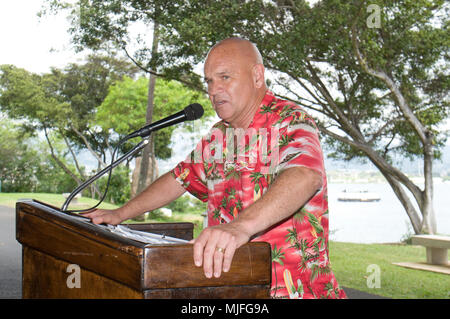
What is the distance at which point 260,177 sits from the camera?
1493 millimetres

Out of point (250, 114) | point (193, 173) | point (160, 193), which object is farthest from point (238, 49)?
point (160, 193)

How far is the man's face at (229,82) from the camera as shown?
1550 millimetres

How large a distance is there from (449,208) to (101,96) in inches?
413

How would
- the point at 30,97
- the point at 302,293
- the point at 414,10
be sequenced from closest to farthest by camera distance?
1. the point at 302,293
2. the point at 414,10
3. the point at 30,97

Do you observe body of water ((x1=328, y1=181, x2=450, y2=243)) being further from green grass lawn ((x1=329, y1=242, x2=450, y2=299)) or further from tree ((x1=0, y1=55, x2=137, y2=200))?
tree ((x1=0, y1=55, x2=137, y2=200))

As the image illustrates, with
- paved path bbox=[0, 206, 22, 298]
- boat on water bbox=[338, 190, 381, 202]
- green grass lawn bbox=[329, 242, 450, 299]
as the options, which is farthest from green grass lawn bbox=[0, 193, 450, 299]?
boat on water bbox=[338, 190, 381, 202]

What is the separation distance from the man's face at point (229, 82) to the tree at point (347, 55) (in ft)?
21.1

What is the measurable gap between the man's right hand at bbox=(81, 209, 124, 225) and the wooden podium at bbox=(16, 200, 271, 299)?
498mm

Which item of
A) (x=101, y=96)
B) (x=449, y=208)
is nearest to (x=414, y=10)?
(x=449, y=208)

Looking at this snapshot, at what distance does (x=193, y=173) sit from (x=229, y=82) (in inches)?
14.2

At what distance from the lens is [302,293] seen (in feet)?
4.28

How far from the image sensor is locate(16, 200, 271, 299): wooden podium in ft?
2.65

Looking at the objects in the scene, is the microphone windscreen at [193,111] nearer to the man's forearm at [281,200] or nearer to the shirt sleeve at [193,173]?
the shirt sleeve at [193,173]

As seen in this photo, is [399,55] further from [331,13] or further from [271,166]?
[271,166]
